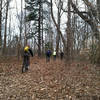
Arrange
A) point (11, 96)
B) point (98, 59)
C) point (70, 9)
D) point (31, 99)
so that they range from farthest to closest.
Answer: point (70, 9)
point (98, 59)
point (11, 96)
point (31, 99)

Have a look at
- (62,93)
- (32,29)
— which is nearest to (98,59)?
(62,93)

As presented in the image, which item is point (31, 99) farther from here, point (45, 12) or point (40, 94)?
point (45, 12)

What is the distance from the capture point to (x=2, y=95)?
4.94m

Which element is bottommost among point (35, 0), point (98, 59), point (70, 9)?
point (98, 59)

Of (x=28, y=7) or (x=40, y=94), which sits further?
(x=28, y=7)

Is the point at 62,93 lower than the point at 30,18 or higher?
lower

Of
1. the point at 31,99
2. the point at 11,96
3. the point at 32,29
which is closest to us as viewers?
the point at 31,99

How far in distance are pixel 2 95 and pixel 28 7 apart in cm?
2328

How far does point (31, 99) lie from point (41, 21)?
2254 cm

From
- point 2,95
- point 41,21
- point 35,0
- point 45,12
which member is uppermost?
→ point 35,0

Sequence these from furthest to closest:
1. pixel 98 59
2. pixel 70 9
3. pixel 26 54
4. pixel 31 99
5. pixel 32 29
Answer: pixel 32 29 < pixel 70 9 < pixel 98 59 < pixel 26 54 < pixel 31 99

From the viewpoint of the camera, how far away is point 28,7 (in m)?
25.5

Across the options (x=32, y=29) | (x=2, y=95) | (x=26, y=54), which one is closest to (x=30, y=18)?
(x=32, y=29)

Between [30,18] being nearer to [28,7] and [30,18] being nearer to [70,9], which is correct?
[28,7]
